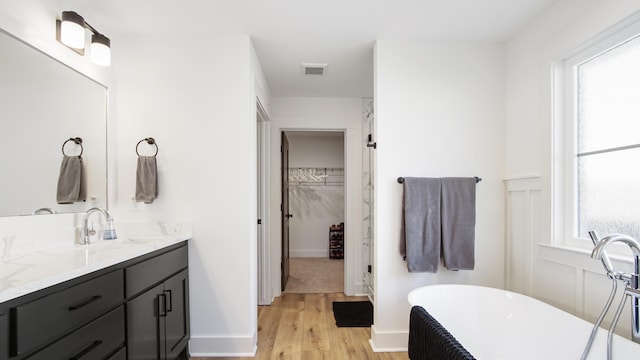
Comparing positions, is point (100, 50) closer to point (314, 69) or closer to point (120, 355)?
point (314, 69)

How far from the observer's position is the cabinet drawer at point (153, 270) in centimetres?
154

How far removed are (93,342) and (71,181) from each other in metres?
1.02

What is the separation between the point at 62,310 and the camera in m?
1.12

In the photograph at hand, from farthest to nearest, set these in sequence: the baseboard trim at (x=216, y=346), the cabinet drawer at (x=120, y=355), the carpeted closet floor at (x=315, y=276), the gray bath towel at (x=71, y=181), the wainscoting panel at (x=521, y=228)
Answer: the carpeted closet floor at (x=315, y=276), the baseboard trim at (x=216, y=346), the wainscoting panel at (x=521, y=228), the gray bath towel at (x=71, y=181), the cabinet drawer at (x=120, y=355)

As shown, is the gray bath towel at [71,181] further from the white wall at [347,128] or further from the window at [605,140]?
the window at [605,140]

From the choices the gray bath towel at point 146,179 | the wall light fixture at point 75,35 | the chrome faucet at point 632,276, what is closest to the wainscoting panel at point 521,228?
the chrome faucet at point 632,276

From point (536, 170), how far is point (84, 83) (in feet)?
9.86

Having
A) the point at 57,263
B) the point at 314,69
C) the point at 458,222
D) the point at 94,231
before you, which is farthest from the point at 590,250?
the point at 94,231

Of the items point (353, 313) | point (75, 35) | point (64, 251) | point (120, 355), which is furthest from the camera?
point (353, 313)

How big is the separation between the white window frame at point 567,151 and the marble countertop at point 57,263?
245cm

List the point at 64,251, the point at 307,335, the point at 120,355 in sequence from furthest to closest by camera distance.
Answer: the point at 307,335 < the point at 64,251 < the point at 120,355

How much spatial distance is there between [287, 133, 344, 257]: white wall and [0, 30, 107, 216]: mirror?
12.7ft

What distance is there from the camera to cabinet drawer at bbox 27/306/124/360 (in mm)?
1081

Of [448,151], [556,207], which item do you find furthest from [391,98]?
[556,207]
